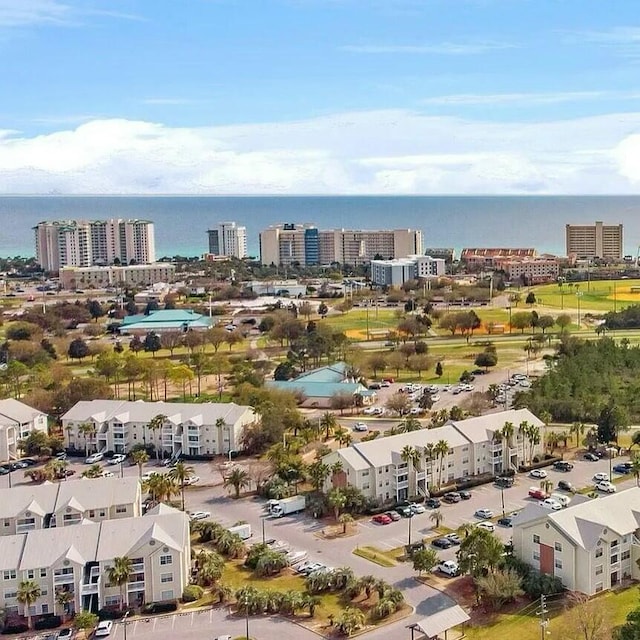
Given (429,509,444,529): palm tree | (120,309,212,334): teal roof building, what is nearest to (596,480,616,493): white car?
(429,509,444,529): palm tree

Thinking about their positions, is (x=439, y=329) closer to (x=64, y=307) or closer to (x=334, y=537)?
(x=64, y=307)

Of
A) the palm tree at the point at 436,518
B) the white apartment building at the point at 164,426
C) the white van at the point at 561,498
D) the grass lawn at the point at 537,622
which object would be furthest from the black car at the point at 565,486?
the white apartment building at the point at 164,426

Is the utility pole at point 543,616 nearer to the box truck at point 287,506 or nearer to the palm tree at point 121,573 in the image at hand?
the box truck at point 287,506

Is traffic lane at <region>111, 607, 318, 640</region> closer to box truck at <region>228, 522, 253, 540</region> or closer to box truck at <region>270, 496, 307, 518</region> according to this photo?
box truck at <region>228, 522, 253, 540</region>

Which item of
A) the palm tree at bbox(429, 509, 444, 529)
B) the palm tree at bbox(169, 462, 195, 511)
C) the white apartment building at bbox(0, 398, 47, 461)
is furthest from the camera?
the white apartment building at bbox(0, 398, 47, 461)

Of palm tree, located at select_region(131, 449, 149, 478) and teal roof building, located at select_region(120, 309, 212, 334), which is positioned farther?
teal roof building, located at select_region(120, 309, 212, 334)

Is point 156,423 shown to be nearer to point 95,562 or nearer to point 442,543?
point 95,562

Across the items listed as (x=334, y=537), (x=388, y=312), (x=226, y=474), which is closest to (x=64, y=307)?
(x=388, y=312)

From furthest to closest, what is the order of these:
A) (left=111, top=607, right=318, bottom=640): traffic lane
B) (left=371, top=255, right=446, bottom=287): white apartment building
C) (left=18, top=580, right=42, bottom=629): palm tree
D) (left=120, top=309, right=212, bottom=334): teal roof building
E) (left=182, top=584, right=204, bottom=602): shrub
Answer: (left=371, top=255, right=446, bottom=287): white apartment building, (left=120, top=309, right=212, bottom=334): teal roof building, (left=182, top=584, right=204, bottom=602): shrub, (left=18, top=580, right=42, bottom=629): palm tree, (left=111, top=607, right=318, bottom=640): traffic lane
